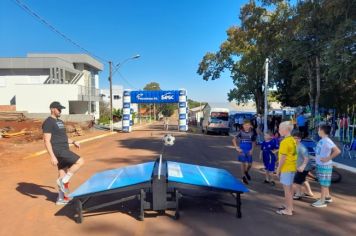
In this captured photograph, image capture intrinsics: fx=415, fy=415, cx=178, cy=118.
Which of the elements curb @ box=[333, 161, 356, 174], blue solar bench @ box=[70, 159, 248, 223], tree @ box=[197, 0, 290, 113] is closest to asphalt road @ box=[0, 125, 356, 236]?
blue solar bench @ box=[70, 159, 248, 223]

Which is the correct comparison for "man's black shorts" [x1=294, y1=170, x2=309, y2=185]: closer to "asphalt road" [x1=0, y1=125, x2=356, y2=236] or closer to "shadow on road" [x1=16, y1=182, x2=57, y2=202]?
"asphalt road" [x1=0, y1=125, x2=356, y2=236]

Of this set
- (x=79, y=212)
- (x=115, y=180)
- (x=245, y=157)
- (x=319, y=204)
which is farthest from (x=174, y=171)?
(x=245, y=157)

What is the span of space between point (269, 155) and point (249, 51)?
3347 cm

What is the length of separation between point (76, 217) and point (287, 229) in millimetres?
3366

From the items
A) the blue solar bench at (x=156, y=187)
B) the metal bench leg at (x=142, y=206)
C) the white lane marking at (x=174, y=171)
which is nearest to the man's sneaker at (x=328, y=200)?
the blue solar bench at (x=156, y=187)

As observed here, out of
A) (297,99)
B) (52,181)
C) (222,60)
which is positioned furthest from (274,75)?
(52,181)

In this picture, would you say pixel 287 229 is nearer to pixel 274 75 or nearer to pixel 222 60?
pixel 274 75

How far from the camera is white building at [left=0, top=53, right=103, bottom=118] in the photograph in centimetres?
4544

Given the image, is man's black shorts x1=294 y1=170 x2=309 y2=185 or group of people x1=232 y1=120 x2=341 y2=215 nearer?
group of people x1=232 y1=120 x2=341 y2=215

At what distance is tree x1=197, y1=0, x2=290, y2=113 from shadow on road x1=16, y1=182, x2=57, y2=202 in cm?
1578

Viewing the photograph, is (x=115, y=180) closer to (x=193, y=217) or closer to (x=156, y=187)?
(x=156, y=187)

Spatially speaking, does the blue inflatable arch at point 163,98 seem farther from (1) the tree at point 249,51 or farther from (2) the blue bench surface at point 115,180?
(2) the blue bench surface at point 115,180

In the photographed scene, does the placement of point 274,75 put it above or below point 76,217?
above

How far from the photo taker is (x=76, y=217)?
6.82 meters
